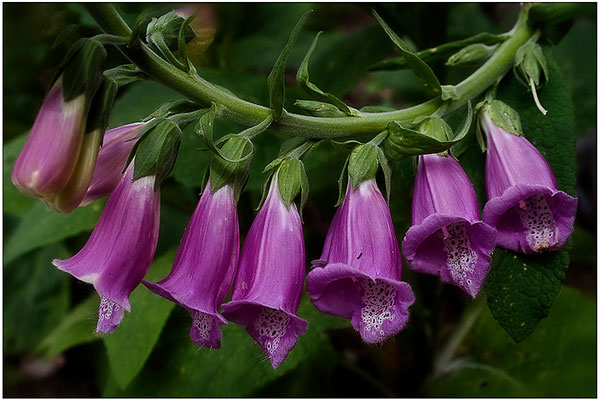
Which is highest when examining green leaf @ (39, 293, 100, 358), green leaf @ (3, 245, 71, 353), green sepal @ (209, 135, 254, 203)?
green sepal @ (209, 135, 254, 203)

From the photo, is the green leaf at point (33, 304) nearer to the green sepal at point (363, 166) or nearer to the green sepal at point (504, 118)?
the green sepal at point (363, 166)

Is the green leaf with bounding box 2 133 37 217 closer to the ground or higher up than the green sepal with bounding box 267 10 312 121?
closer to the ground

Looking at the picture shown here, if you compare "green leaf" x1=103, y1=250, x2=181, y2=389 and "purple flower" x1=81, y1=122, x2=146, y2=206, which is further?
"green leaf" x1=103, y1=250, x2=181, y2=389

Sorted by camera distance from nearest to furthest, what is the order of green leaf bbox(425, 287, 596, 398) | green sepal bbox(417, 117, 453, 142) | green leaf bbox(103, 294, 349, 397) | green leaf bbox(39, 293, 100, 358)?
green sepal bbox(417, 117, 453, 142)
green leaf bbox(103, 294, 349, 397)
green leaf bbox(425, 287, 596, 398)
green leaf bbox(39, 293, 100, 358)

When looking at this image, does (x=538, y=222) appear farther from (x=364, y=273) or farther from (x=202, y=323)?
(x=202, y=323)

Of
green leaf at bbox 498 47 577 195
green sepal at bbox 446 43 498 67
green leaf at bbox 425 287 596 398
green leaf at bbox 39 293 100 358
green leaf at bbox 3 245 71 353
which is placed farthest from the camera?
green leaf at bbox 3 245 71 353

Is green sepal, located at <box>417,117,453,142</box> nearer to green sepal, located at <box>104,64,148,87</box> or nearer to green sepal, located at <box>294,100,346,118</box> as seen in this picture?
green sepal, located at <box>294,100,346,118</box>

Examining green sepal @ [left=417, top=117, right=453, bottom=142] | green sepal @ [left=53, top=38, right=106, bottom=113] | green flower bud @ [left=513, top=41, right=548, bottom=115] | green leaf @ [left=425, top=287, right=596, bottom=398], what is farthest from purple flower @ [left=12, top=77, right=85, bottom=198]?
green leaf @ [left=425, top=287, right=596, bottom=398]

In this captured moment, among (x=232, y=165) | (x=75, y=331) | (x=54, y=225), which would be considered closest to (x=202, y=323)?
(x=232, y=165)
